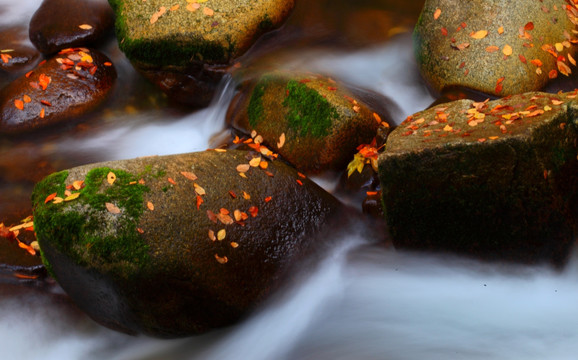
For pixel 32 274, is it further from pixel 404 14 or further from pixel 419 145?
pixel 404 14

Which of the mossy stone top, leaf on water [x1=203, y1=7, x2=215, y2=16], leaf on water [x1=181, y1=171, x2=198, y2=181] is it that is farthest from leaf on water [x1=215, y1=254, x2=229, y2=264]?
leaf on water [x1=203, y1=7, x2=215, y2=16]

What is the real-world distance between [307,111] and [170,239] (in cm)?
211

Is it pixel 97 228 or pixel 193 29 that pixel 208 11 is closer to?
pixel 193 29

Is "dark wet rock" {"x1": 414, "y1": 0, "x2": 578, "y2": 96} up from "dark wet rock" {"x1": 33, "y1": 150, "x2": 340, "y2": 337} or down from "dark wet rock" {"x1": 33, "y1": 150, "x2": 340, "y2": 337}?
up

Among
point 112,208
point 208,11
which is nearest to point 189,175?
point 112,208

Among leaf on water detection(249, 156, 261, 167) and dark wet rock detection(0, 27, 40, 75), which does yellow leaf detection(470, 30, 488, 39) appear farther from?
dark wet rock detection(0, 27, 40, 75)

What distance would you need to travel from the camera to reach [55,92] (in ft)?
22.5

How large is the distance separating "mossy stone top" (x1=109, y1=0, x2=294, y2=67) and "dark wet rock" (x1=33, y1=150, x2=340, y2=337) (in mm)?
2378

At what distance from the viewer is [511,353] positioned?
3.71m

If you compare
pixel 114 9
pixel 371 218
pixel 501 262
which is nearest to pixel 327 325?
pixel 371 218

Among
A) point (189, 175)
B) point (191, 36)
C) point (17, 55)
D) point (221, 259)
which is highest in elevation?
point (191, 36)

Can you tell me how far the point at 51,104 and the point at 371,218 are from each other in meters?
4.52

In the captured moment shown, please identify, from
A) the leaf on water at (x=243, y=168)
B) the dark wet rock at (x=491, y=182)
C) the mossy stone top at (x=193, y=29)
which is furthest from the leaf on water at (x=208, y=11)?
the dark wet rock at (x=491, y=182)

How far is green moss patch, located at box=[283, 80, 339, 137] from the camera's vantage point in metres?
5.21
